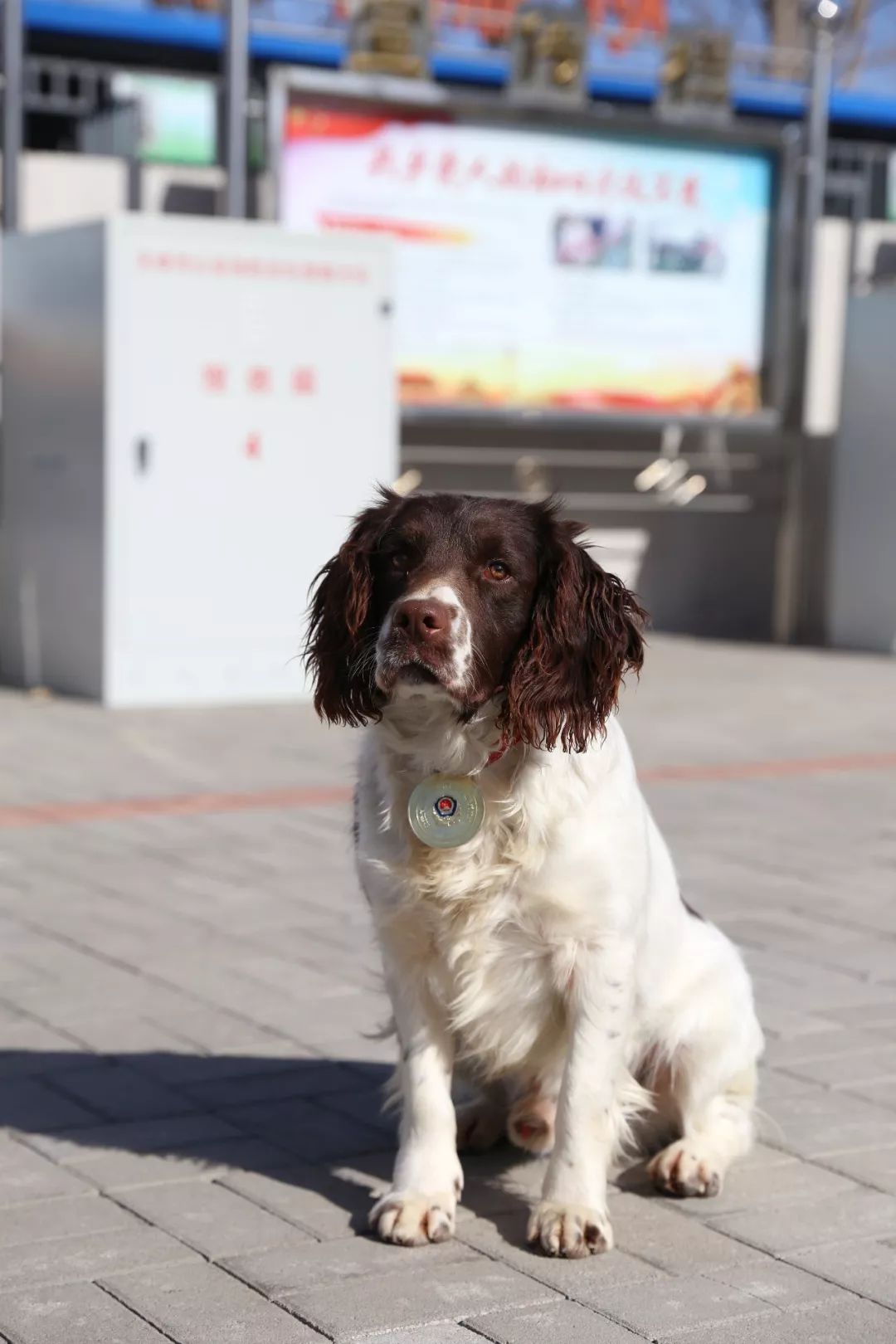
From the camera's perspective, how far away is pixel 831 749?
1068cm

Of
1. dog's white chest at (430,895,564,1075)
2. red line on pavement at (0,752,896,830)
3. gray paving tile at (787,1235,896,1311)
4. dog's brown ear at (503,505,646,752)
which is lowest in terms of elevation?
red line on pavement at (0,752,896,830)

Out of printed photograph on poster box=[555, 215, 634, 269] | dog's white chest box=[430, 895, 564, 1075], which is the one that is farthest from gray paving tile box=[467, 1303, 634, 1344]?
printed photograph on poster box=[555, 215, 634, 269]

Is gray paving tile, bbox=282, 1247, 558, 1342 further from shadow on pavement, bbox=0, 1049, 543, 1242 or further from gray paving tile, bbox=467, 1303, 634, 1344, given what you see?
shadow on pavement, bbox=0, 1049, 543, 1242

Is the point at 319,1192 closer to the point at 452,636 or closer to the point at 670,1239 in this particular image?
the point at 670,1239

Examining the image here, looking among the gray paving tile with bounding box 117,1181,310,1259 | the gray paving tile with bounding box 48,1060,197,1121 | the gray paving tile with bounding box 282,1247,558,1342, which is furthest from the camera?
the gray paving tile with bounding box 48,1060,197,1121

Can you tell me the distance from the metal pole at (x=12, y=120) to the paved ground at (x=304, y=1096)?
5830mm

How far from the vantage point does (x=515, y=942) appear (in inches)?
150

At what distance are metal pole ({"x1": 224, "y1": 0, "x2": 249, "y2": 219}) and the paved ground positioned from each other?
5.69m

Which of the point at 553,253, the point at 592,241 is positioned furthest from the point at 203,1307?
the point at 592,241

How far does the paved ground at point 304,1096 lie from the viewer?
11.3 ft

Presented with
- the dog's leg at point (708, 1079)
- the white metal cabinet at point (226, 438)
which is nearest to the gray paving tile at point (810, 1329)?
the dog's leg at point (708, 1079)

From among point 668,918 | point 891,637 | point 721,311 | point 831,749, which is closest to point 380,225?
point 721,311

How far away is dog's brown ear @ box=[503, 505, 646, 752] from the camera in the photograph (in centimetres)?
365

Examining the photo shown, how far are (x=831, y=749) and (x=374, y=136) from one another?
6539mm
